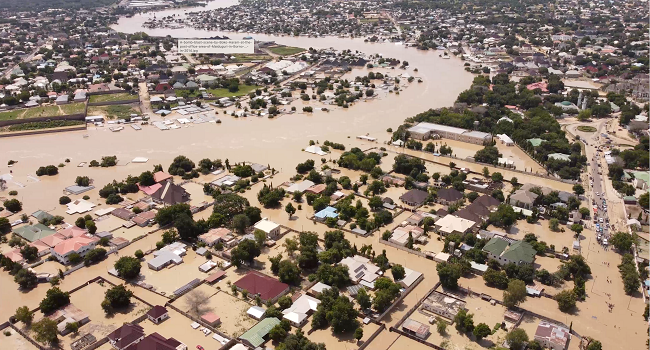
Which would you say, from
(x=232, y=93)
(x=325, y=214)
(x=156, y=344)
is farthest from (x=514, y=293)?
(x=232, y=93)

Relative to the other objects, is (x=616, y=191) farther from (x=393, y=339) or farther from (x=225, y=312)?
(x=225, y=312)

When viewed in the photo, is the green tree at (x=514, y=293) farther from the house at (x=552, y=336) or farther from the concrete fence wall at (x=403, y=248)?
the concrete fence wall at (x=403, y=248)

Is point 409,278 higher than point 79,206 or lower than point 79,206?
higher

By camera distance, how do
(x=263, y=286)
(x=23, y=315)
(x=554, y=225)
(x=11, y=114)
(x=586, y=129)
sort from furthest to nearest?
(x=11, y=114) < (x=586, y=129) < (x=554, y=225) < (x=263, y=286) < (x=23, y=315)

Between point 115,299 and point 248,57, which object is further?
point 248,57

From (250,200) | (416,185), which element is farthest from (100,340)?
(416,185)

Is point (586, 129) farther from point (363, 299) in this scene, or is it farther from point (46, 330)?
point (46, 330)

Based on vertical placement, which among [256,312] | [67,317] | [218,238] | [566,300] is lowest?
[67,317]
